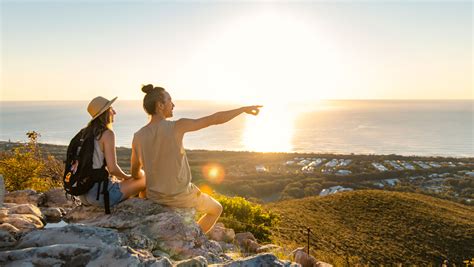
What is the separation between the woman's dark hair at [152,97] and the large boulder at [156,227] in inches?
45.1

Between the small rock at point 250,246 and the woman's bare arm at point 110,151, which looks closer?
the woman's bare arm at point 110,151

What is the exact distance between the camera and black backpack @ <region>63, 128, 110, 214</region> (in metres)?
4.79

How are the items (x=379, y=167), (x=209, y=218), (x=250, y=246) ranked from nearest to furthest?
1. (x=209, y=218)
2. (x=250, y=246)
3. (x=379, y=167)

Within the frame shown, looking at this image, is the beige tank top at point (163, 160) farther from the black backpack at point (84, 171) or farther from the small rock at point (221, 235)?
the small rock at point (221, 235)

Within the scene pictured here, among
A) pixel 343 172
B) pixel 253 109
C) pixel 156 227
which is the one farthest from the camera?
pixel 343 172

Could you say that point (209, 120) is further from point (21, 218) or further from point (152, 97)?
point (21, 218)

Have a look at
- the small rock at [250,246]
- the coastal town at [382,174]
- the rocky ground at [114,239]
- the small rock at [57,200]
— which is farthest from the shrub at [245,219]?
the coastal town at [382,174]

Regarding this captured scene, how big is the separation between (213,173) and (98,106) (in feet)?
182

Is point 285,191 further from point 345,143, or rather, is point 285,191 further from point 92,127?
point 345,143

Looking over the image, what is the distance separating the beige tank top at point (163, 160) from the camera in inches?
183

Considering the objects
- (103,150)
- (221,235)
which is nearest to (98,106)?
(103,150)

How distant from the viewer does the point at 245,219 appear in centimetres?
1076

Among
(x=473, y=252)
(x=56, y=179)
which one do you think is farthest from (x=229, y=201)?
(x=473, y=252)

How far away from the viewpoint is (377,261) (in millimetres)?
14742
